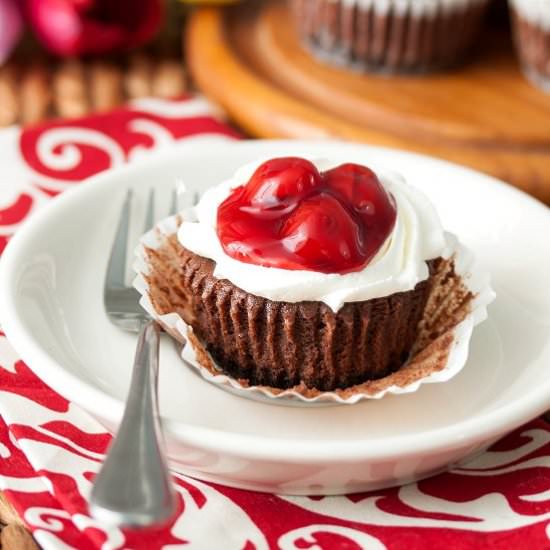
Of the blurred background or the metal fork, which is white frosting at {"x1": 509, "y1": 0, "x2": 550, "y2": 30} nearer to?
the blurred background

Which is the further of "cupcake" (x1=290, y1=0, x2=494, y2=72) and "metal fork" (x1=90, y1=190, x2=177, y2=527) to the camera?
"cupcake" (x1=290, y1=0, x2=494, y2=72)

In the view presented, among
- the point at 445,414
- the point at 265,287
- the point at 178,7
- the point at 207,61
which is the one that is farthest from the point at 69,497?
the point at 178,7

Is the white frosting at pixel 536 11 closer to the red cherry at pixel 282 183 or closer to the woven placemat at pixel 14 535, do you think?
the red cherry at pixel 282 183

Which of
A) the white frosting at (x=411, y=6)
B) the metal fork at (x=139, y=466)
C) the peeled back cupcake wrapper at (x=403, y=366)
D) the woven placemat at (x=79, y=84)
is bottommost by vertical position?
the woven placemat at (x=79, y=84)

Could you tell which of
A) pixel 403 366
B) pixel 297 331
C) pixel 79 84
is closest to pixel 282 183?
pixel 297 331

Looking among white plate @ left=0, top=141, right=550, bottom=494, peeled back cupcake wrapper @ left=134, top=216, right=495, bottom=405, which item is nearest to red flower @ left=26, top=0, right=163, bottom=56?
white plate @ left=0, top=141, right=550, bottom=494

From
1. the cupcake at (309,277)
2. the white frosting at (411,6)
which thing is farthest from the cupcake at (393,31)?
the cupcake at (309,277)
